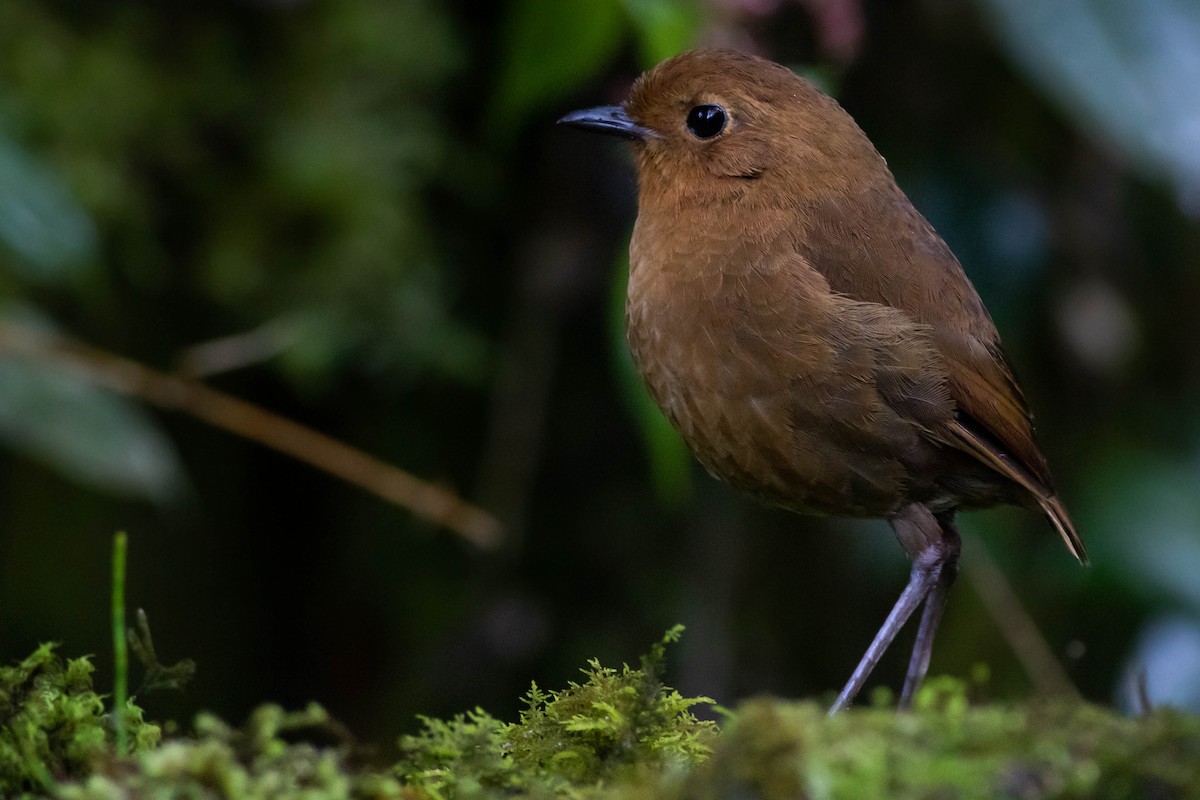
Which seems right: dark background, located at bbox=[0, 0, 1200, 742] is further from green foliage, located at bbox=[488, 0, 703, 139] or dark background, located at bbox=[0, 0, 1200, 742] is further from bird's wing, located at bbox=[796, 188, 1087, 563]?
bird's wing, located at bbox=[796, 188, 1087, 563]

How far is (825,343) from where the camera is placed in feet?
8.63

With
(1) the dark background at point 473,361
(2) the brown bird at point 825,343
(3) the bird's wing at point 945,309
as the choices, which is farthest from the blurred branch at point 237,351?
(3) the bird's wing at point 945,309

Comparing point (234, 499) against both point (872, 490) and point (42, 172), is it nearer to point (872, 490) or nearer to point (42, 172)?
point (42, 172)

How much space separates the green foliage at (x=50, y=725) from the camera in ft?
5.37

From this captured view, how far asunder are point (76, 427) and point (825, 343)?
1.75 m

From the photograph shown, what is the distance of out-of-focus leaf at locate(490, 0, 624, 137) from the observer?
10.8ft

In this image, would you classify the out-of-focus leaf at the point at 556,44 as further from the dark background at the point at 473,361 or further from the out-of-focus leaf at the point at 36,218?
the out-of-focus leaf at the point at 36,218

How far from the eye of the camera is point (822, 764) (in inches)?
53.7

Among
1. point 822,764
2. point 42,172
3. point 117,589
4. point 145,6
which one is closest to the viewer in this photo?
point 822,764

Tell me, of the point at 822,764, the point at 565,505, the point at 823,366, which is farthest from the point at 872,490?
the point at 565,505

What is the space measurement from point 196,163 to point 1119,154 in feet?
8.96

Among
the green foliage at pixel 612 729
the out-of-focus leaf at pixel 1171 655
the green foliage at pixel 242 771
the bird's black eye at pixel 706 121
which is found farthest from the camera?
the out-of-focus leaf at pixel 1171 655

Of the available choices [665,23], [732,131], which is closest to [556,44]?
[665,23]

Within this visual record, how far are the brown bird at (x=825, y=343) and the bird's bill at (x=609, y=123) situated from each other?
21 centimetres
